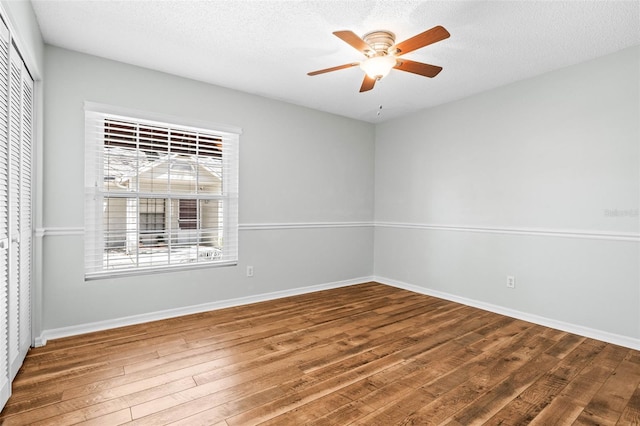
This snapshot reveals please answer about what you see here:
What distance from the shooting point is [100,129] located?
303 centimetres

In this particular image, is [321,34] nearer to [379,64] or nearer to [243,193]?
[379,64]

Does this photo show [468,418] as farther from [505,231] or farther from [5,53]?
[5,53]

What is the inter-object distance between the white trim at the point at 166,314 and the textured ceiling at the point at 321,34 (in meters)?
2.35

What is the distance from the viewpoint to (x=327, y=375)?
86.7 inches

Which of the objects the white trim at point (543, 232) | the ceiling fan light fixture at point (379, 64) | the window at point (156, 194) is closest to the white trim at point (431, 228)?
the white trim at point (543, 232)

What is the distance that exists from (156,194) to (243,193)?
0.92m

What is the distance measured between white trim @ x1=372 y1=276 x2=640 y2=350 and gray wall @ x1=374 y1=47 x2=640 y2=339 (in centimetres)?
4

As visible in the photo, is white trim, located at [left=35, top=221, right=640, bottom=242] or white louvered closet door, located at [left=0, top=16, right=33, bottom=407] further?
white trim, located at [left=35, top=221, right=640, bottom=242]

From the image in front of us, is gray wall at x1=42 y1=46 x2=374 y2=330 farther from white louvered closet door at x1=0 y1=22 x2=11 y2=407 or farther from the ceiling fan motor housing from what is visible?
the ceiling fan motor housing

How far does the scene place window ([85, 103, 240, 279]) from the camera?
3.02m

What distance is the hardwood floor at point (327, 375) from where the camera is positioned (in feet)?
5.89

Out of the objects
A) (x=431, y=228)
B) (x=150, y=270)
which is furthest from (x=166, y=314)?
(x=431, y=228)

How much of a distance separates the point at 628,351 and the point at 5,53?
15.2 feet

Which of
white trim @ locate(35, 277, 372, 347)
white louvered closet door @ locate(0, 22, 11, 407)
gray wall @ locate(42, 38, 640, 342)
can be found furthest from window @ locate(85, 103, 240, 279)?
white louvered closet door @ locate(0, 22, 11, 407)
